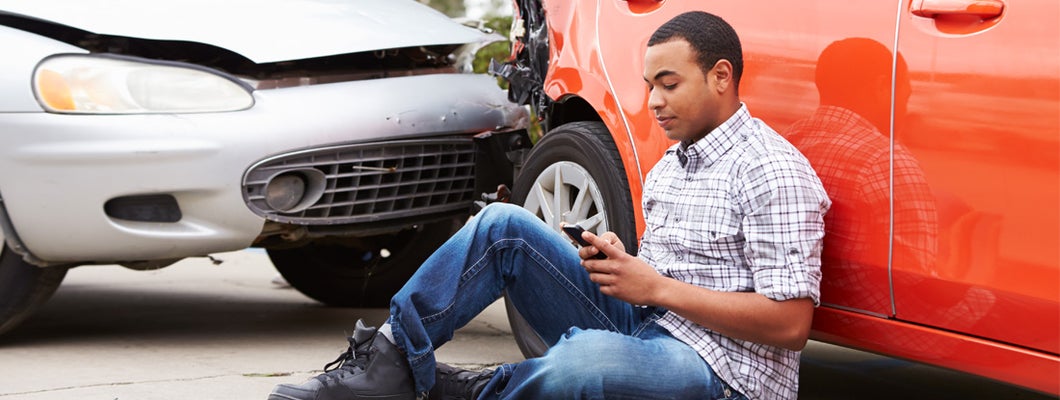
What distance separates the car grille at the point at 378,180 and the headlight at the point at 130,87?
258 mm

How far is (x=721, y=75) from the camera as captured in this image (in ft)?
9.15

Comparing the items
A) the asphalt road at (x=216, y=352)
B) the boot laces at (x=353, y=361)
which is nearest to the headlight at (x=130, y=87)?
the asphalt road at (x=216, y=352)

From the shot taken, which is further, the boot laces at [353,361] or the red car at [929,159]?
the boot laces at [353,361]

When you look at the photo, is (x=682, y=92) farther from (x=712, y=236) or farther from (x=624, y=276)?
(x=624, y=276)

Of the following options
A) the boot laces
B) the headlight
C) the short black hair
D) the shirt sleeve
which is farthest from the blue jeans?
the headlight

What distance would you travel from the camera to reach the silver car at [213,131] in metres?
4.01

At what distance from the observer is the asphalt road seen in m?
3.76

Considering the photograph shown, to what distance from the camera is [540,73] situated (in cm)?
421

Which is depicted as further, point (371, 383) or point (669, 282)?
point (371, 383)

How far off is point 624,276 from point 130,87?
6.77 feet

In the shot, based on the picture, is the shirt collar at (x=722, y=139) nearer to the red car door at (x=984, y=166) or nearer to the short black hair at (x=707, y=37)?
the short black hair at (x=707, y=37)

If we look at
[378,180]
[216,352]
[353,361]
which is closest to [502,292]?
[353,361]

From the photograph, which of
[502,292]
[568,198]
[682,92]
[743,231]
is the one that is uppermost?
[682,92]

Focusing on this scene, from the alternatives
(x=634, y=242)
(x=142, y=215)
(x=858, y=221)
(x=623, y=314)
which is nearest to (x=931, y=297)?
(x=858, y=221)
